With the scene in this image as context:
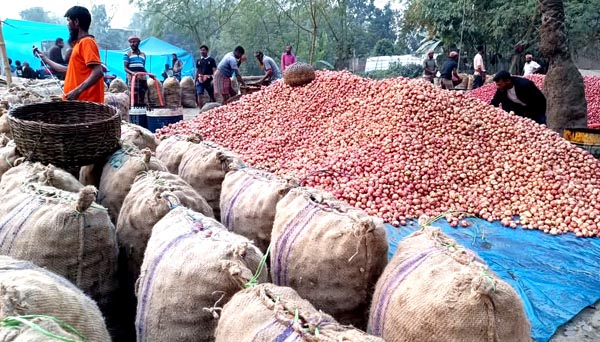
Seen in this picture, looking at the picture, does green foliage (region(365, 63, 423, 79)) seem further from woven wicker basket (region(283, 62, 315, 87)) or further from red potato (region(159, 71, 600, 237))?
red potato (region(159, 71, 600, 237))

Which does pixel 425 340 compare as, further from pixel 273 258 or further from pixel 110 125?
pixel 110 125

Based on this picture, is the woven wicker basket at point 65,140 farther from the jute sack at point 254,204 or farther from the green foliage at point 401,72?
the green foliage at point 401,72

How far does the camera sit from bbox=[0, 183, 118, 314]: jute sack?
191cm

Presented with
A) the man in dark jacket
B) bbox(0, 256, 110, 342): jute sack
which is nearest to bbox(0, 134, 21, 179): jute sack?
bbox(0, 256, 110, 342): jute sack

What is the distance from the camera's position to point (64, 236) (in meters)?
1.92

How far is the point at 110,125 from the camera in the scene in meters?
2.99

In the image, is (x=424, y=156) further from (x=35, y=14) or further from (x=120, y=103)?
(x=35, y=14)

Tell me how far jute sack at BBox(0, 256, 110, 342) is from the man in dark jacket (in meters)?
6.33

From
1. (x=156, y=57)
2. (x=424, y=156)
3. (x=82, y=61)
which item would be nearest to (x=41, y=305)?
(x=82, y=61)

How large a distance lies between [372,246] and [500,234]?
8.37 feet

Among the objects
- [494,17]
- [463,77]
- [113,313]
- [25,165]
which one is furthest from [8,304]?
[494,17]

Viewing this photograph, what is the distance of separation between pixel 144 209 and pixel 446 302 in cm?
141

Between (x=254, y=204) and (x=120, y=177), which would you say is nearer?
(x=254, y=204)

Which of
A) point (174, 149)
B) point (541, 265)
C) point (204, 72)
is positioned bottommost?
point (541, 265)
